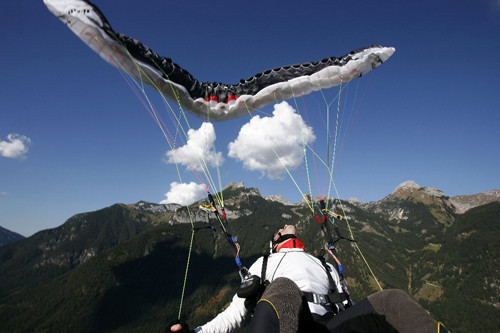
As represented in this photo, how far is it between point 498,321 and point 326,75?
159964 millimetres

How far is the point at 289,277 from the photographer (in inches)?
125

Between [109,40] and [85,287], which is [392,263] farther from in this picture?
[109,40]

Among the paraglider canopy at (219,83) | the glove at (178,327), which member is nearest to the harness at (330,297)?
the glove at (178,327)

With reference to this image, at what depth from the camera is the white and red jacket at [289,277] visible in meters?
2.91

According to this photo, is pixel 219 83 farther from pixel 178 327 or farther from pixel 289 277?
pixel 178 327

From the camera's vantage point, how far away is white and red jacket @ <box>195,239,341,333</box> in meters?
2.91

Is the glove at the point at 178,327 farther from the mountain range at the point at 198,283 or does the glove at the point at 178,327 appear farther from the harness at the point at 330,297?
the mountain range at the point at 198,283

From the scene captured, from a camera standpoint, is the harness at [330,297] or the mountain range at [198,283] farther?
the mountain range at [198,283]

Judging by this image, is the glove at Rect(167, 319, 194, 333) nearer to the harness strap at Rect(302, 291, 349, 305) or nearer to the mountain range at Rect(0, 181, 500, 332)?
the harness strap at Rect(302, 291, 349, 305)

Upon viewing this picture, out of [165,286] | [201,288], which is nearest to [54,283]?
[165,286]

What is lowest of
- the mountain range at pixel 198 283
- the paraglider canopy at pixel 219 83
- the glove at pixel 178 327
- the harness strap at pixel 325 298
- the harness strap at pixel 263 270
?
the mountain range at pixel 198 283

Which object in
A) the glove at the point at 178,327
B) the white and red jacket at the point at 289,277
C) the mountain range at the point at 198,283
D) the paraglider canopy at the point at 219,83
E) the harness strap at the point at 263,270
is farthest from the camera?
the mountain range at the point at 198,283

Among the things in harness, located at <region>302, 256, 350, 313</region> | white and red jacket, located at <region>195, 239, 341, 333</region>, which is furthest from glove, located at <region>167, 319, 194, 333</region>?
harness, located at <region>302, 256, 350, 313</region>

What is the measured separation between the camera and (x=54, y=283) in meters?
163
